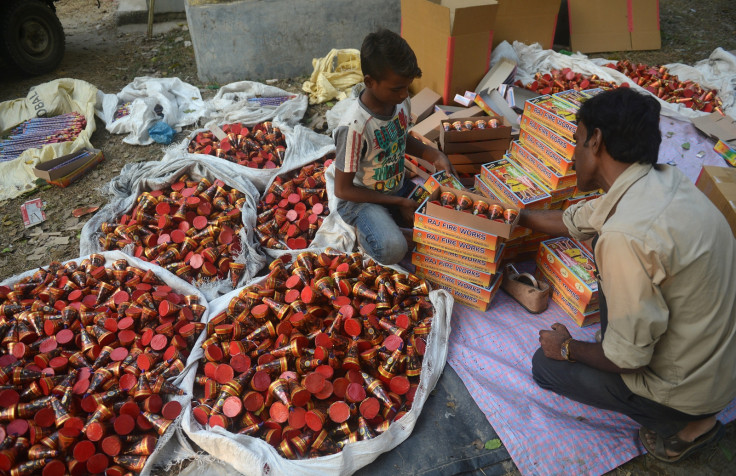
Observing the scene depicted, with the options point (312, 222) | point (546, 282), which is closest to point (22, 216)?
point (312, 222)

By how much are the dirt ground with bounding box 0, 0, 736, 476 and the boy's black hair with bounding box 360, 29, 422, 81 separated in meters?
2.55

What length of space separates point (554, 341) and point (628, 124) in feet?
4.04

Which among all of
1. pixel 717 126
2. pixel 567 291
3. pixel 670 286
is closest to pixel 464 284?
pixel 567 291

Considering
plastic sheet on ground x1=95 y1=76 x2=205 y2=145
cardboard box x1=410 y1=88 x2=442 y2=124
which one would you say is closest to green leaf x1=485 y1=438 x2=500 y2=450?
cardboard box x1=410 y1=88 x2=442 y2=124

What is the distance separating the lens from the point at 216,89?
6.34 metres

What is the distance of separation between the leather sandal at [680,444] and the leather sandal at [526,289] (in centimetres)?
98

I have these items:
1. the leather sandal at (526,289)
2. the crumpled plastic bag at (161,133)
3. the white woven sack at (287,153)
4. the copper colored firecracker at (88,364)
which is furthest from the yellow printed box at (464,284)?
the crumpled plastic bag at (161,133)

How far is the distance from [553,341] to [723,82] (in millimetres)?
5236

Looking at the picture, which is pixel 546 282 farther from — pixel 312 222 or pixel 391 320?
pixel 312 222

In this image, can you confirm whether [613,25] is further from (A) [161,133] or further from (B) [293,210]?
(A) [161,133]

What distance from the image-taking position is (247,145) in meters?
4.71

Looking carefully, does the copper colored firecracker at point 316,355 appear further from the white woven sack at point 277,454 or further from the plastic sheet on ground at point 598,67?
the plastic sheet on ground at point 598,67

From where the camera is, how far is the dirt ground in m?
3.89

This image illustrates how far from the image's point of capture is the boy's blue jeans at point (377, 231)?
321 centimetres
